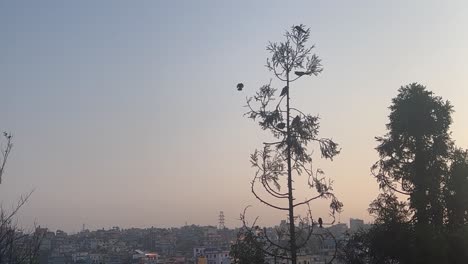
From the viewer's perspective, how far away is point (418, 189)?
90.6 feet

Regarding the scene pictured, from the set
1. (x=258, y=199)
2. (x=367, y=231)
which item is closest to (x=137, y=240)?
(x=367, y=231)

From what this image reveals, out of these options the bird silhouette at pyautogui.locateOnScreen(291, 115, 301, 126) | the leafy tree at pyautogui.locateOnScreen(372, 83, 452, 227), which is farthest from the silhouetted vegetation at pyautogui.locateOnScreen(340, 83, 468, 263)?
the bird silhouette at pyautogui.locateOnScreen(291, 115, 301, 126)

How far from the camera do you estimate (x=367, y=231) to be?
29.7m

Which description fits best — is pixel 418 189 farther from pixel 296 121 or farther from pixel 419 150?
pixel 296 121

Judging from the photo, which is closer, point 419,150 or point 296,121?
point 296,121

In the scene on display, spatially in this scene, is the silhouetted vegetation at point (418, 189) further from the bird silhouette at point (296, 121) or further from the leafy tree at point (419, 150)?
the bird silhouette at point (296, 121)

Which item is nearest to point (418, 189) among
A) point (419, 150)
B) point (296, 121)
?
point (419, 150)

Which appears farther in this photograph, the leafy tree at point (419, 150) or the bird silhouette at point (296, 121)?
the leafy tree at point (419, 150)

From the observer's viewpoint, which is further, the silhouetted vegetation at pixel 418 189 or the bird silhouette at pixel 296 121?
the silhouetted vegetation at pixel 418 189

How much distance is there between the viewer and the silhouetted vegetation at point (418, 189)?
2542cm

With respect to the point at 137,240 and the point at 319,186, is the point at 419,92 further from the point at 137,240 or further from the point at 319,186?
the point at 137,240

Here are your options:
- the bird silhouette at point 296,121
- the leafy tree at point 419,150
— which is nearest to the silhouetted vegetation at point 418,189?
the leafy tree at point 419,150

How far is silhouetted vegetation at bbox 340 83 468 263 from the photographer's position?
83.4ft

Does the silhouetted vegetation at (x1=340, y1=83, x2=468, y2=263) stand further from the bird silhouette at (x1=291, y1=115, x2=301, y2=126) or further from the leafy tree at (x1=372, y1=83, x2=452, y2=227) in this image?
the bird silhouette at (x1=291, y1=115, x2=301, y2=126)
